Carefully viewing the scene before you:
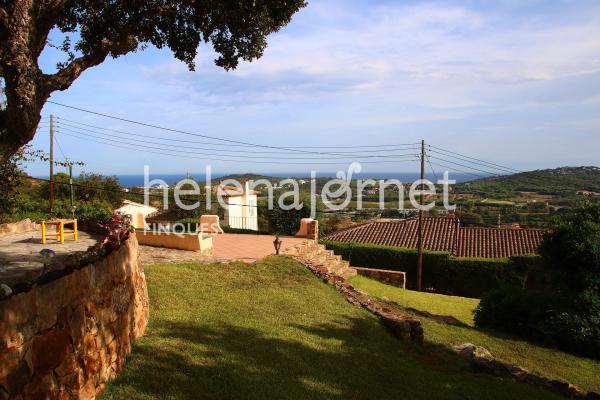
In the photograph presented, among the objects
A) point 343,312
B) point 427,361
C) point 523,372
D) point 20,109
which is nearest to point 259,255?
point 343,312

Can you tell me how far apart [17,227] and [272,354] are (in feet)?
27.3

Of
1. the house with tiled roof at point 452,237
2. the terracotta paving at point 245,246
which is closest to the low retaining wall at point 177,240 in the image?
the terracotta paving at point 245,246

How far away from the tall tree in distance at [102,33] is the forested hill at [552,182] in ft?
79.5

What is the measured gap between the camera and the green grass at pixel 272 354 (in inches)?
188

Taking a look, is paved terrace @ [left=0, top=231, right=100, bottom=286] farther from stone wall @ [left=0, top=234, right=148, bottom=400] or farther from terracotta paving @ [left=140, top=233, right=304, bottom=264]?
terracotta paving @ [left=140, top=233, right=304, bottom=264]

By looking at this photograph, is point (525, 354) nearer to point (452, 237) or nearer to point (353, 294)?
point (353, 294)

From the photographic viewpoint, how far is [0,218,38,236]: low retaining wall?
10.2 metres

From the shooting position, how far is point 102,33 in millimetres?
7121

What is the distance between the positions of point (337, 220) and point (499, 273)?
2254 cm

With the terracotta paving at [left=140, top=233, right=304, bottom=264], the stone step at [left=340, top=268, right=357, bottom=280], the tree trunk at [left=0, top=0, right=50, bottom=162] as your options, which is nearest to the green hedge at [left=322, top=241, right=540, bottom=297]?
the stone step at [left=340, top=268, right=357, bottom=280]

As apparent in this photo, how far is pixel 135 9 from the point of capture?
7105 mm

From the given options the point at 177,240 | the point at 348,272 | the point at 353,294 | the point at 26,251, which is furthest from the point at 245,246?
the point at 26,251

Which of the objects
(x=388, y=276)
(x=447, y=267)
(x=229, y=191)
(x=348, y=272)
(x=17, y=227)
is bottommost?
(x=388, y=276)

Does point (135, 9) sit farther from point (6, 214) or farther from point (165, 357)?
point (6, 214)
